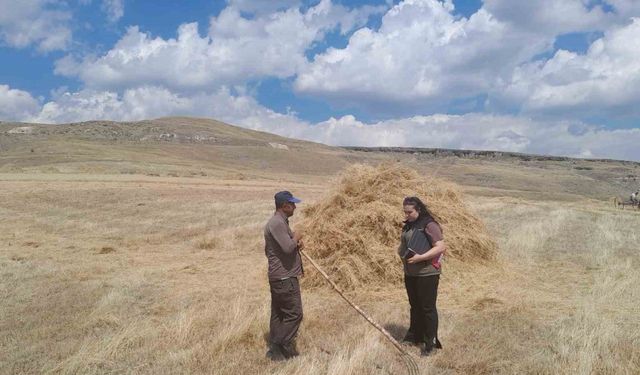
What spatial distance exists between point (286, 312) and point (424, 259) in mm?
1747

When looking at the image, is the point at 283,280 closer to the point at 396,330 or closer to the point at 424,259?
the point at 424,259

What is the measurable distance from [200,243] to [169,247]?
87 centimetres

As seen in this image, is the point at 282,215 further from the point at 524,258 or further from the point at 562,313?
the point at 524,258

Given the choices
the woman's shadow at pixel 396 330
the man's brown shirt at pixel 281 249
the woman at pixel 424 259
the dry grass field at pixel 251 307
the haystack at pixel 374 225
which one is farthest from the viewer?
the haystack at pixel 374 225

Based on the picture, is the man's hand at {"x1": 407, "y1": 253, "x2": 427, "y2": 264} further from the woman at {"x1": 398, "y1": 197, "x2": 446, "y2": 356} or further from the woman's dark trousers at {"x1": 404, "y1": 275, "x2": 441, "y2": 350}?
the woman's dark trousers at {"x1": 404, "y1": 275, "x2": 441, "y2": 350}

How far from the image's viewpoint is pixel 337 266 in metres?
9.98

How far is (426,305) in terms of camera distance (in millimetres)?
6371

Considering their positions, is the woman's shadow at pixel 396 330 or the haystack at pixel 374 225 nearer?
the woman's shadow at pixel 396 330

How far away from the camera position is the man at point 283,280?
20.4ft

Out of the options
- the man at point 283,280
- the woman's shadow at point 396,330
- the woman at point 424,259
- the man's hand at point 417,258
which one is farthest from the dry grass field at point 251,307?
the man's hand at point 417,258

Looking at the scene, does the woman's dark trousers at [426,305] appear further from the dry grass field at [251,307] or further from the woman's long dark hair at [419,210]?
the woman's long dark hair at [419,210]

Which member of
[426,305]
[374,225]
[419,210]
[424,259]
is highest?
[419,210]

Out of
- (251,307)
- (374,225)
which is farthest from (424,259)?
(374,225)

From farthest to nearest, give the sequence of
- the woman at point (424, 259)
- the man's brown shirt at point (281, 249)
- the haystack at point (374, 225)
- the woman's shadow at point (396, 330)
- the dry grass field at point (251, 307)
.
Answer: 1. the haystack at point (374, 225)
2. the woman's shadow at point (396, 330)
3. the woman at point (424, 259)
4. the man's brown shirt at point (281, 249)
5. the dry grass field at point (251, 307)
